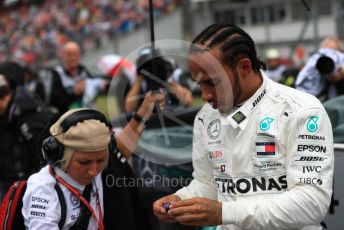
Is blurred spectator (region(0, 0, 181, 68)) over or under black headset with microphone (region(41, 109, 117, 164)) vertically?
under

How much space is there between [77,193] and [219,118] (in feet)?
2.31

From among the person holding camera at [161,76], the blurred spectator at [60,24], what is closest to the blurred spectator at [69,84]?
the person holding camera at [161,76]

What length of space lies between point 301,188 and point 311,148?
130 mm

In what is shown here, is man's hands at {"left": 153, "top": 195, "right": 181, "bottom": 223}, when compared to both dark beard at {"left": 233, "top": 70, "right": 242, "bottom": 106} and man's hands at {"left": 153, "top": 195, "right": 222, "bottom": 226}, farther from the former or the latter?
dark beard at {"left": 233, "top": 70, "right": 242, "bottom": 106}

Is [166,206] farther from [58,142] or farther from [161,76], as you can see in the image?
[161,76]

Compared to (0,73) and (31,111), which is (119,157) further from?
(0,73)

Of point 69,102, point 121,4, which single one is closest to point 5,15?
point 121,4

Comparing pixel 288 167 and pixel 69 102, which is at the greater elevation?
pixel 288 167

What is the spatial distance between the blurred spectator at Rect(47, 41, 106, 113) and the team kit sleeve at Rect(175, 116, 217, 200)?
4.14 m

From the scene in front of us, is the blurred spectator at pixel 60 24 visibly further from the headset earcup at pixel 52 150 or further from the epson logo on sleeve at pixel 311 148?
the epson logo on sleeve at pixel 311 148

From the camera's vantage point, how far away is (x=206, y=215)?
64.6 inches

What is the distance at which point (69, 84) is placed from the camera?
6.27m

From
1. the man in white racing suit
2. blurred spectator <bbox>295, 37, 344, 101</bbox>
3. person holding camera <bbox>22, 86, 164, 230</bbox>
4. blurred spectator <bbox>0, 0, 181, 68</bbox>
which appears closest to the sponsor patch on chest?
the man in white racing suit

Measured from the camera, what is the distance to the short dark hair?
1.72 metres
